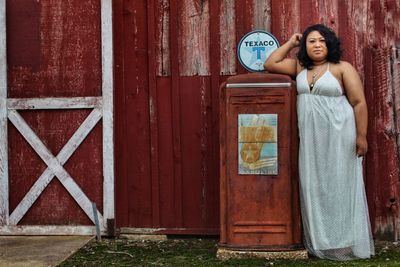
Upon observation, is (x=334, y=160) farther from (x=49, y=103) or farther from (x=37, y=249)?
(x=49, y=103)

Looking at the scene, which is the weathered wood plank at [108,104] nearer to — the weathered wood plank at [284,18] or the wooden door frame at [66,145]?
the wooden door frame at [66,145]

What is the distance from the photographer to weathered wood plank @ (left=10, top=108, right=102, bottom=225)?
7.65 meters

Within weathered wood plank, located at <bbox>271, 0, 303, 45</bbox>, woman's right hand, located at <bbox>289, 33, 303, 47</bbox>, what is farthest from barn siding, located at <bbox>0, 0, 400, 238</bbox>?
woman's right hand, located at <bbox>289, 33, 303, 47</bbox>

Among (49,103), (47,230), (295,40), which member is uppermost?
(295,40)

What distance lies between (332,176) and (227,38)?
5.78ft

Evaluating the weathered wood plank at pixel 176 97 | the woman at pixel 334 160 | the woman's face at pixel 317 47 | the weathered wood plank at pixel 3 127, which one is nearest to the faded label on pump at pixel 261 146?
the woman at pixel 334 160

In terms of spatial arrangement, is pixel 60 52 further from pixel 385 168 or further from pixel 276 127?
pixel 385 168

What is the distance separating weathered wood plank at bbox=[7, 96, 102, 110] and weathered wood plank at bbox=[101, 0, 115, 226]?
23cm

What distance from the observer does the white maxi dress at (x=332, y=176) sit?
21.7 feet

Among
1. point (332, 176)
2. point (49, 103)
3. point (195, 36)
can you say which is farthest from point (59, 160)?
point (332, 176)

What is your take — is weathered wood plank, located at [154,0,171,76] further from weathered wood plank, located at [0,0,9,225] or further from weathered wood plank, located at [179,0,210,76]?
weathered wood plank, located at [0,0,9,225]

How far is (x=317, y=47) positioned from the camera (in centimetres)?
668

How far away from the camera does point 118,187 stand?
772 cm

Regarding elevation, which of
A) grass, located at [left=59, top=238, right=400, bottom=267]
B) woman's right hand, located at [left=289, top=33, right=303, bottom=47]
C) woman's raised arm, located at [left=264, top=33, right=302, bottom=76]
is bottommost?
grass, located at [left=59, top=238, right=400, bottom=267]
